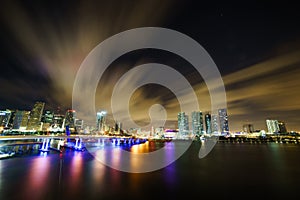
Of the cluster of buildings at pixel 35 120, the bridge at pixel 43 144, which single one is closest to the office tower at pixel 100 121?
the cluster of buildings at pixel 35 120

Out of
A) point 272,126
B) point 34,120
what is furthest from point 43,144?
point 272,126

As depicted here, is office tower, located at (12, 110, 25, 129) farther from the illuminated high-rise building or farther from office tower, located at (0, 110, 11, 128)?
the illuminated high-rise building

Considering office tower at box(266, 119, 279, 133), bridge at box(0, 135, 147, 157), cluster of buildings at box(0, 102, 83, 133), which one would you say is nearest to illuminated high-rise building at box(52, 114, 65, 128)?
cluster of buildings at box(0, 102, 83, 133)

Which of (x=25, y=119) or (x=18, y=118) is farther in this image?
Result: (x=25, y=119)

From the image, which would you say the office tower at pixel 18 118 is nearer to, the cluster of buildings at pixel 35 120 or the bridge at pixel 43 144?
Result: the cluster of buildings at pixel 35 120

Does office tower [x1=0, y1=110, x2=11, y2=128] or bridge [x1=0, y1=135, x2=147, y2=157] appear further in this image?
office tower [x1=0, y1=110, x2=11, y2=128]

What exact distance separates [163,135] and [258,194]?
182 meters

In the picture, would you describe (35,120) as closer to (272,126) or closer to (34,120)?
(34,120)

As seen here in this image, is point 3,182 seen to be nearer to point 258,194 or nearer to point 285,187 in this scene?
point 258,194

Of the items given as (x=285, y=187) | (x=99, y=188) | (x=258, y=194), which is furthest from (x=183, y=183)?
(x=285, y=187)

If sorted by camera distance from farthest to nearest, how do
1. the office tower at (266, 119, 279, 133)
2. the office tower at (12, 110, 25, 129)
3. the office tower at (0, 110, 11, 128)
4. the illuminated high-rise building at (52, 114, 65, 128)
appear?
the office tower at (266, 119, 279, 133), the illuminated high-rise building at (52, 114, 65, 128), the office tower at (12, 110, 25, 129), the office tower at (0, 110, 11, 128)

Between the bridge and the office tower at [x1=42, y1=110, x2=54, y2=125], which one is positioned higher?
the office tower at [x1=42, y1=110, x2=54, y2=125]

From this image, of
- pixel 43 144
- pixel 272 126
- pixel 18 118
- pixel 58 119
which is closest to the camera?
pixel 43 144

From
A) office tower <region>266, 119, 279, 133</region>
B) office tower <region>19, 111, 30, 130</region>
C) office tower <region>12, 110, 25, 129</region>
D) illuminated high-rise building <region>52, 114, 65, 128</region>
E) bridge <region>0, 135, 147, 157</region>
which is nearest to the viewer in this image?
bridge <region>0, 135, 147, 157</region>
